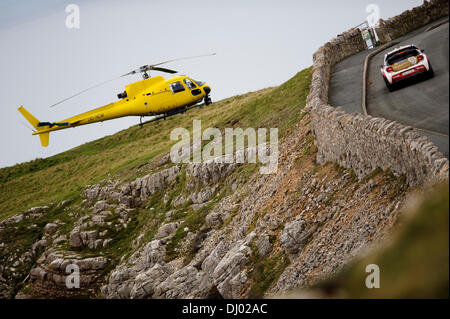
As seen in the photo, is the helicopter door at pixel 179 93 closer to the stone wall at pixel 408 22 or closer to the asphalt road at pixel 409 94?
the asphalt road at pixel 409 94

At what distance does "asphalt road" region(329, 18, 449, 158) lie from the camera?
16.1 m

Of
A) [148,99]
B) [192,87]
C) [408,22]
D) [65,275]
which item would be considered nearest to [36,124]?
[148,99]

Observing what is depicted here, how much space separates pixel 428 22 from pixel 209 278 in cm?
2649

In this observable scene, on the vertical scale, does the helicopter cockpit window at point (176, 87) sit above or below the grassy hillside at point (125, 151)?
above

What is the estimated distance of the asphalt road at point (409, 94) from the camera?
52.9ft

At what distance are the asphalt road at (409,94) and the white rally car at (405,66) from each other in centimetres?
47

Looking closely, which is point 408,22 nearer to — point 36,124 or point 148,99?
point 148,99

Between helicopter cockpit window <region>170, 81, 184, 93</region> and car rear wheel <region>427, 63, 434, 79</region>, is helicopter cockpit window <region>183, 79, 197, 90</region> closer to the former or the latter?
helicopter cockpit window <region>170, 81, 184, 93</region>

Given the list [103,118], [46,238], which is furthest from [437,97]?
[46,238]

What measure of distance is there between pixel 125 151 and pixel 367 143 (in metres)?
49.5

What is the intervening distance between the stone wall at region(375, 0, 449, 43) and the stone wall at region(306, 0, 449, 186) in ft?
24.0

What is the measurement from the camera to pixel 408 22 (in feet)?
125

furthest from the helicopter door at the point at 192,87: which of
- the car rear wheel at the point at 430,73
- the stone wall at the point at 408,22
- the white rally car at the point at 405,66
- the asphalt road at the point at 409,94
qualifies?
the car rear wheel at the point at 430,73

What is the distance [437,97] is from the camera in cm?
1936
